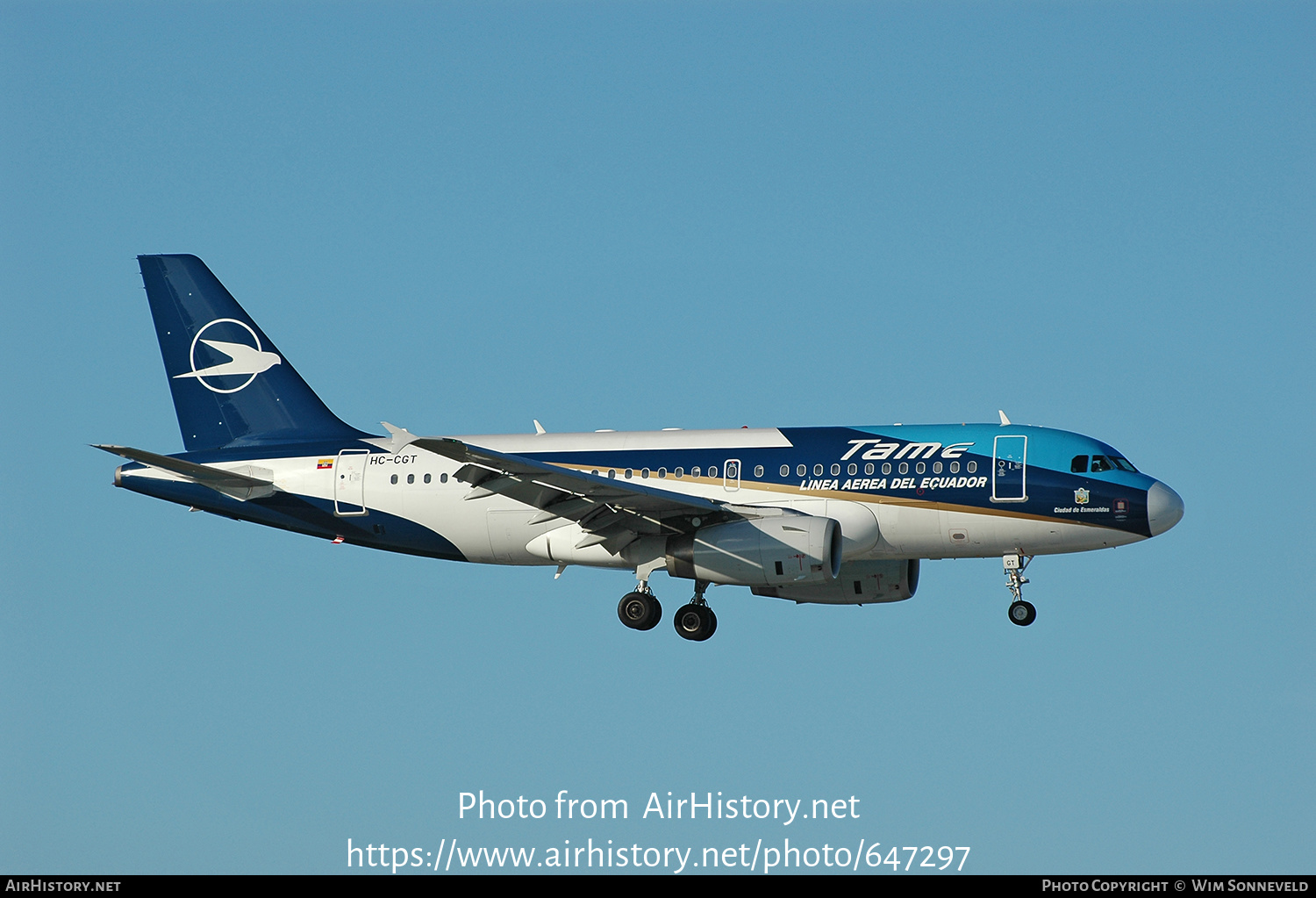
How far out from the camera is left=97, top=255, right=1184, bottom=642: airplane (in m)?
39.4

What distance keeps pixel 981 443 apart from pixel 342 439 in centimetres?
1839

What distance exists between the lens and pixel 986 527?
39594 millimetres

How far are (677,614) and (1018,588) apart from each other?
9142 millimetres

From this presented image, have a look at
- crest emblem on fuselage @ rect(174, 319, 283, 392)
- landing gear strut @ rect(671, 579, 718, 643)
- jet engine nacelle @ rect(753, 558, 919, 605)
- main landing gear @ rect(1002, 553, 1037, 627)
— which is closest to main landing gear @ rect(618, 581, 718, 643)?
landing gear strut @ rect(671, 579, 718, 643)

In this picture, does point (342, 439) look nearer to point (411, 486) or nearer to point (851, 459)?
point (411, 486)

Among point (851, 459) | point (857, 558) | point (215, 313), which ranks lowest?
point (857, 558)

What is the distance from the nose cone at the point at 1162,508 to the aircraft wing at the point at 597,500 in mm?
9402

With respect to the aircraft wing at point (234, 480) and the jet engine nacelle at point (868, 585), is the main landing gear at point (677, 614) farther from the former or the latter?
the aircraft wing at point (234, 480)

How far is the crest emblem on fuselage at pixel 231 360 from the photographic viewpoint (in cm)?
4734

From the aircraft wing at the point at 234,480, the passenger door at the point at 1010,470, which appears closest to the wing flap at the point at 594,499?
the passenger door at the point at 1010,470

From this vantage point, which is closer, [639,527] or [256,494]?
[639,527]

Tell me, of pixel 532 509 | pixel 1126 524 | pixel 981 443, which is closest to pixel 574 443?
pixel 532 509

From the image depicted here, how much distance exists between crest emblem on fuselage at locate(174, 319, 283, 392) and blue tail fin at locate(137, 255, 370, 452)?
0.03 meters

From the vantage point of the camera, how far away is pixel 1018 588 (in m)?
40.5
